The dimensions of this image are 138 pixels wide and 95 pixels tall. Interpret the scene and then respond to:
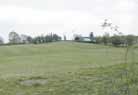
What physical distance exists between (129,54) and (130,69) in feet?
0.81

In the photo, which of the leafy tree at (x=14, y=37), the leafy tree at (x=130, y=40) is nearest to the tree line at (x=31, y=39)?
the leafy tree at (x=14, y=37)

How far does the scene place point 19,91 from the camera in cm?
811

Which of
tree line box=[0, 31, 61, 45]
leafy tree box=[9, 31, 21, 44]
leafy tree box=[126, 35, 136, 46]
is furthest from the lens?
leafy tree box=[9, 31, 21, 44]

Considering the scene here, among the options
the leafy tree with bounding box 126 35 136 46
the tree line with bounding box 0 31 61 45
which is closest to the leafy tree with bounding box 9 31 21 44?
the tree line with bounding box 0 31 61 45

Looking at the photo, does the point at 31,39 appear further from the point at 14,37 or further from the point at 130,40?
the point at 130,40

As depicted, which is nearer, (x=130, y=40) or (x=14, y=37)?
(x=130, y=40)

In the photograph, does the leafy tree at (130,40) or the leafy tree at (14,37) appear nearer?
the leafy tree at (130,40)

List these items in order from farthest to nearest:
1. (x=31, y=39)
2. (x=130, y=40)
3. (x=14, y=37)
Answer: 1. (x=14, y=37)
2. (x=31, y=39)
3. (x=130, y=40)

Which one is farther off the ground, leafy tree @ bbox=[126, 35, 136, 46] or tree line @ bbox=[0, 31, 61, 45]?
leafy tree @ bbox=[126, 35, 136, 46]

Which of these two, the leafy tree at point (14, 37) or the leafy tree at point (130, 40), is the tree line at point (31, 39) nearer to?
the leafy tree at point (14, 37)

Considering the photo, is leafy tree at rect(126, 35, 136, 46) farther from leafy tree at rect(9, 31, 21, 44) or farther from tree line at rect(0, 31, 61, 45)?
leafy tree at rect(9, 31, 21, 44)

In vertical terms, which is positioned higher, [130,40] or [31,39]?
[130,40]

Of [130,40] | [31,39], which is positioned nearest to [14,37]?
[31,39]

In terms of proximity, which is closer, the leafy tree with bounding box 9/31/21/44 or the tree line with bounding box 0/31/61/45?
the tree line with bounding box 0/31/61/45
